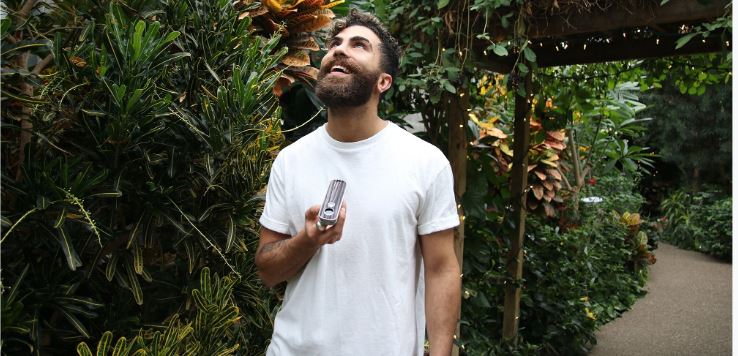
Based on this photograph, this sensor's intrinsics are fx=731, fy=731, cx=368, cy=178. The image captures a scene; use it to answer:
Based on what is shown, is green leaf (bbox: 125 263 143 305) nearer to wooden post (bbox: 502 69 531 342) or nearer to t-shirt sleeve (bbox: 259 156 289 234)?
t-shirt sleeve (bbox: 259 156 289 234)

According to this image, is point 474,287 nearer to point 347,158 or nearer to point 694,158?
point 347,158

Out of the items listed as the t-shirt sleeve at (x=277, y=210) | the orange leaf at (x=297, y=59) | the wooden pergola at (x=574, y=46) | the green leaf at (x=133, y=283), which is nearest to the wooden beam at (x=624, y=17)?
the wooden pergola at (x=574, y=46)

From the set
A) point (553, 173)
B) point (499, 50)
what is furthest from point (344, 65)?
point (553, 173)

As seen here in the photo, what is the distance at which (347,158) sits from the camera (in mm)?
1892

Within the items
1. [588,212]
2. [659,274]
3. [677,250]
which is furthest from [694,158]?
[588,212]

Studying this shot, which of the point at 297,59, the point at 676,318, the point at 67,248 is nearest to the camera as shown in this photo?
the point at 67,248

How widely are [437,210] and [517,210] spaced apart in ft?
9.60

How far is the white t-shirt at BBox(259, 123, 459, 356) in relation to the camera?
1.79m

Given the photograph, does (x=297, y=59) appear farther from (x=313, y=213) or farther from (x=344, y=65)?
(x=313, y=213)

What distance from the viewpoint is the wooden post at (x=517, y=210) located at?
4.61m

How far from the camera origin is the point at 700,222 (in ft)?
43.7

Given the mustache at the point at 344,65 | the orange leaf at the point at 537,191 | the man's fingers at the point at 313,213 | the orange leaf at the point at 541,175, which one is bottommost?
the orange leaf at the point at 537,191

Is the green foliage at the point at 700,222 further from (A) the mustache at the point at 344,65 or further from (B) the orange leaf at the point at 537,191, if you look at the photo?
(A) the mustache at the point at 344,65

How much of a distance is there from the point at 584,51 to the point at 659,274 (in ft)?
22.0
